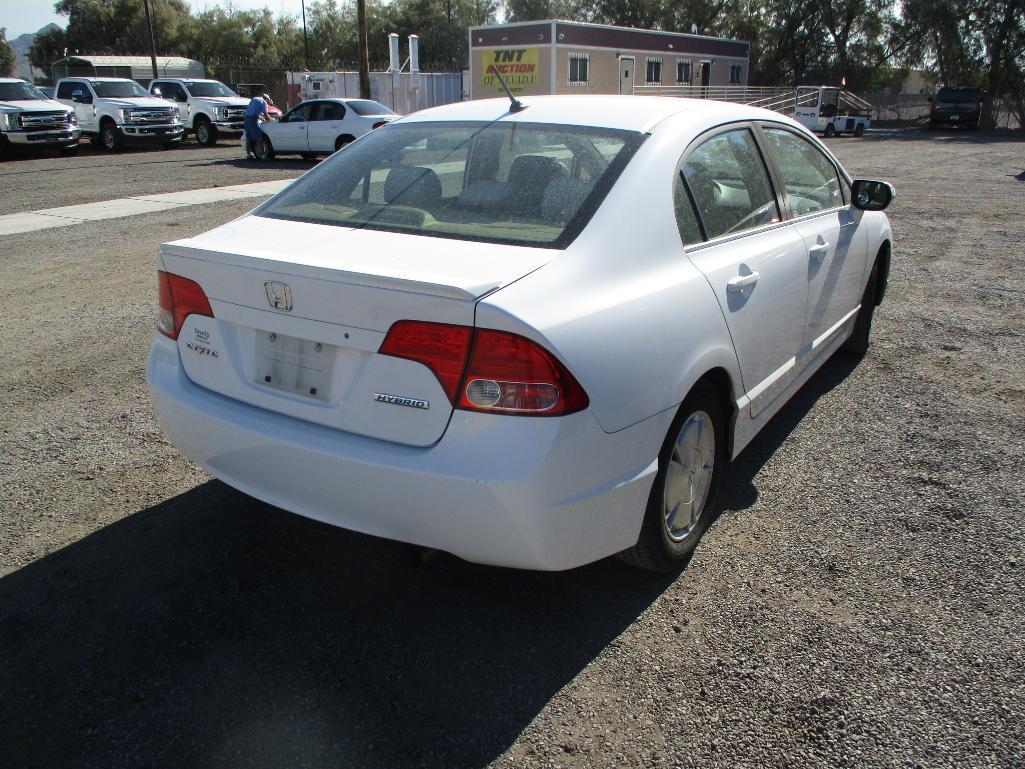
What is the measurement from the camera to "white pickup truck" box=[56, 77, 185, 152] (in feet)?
78.0

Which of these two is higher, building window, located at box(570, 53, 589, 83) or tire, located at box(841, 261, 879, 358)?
building window, located at box(570, 53, 589, 83)

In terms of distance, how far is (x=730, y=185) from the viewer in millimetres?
3562

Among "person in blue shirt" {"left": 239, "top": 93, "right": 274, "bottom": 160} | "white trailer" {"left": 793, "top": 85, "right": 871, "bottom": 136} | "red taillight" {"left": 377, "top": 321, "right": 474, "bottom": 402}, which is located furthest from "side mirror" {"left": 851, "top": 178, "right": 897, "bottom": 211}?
"white trailer" {"left": 793, "top": 85, "right": 871, "bottom": 136}

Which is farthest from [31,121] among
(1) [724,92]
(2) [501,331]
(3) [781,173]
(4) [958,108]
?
(4) [958,108]

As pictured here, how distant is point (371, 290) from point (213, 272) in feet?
2.31

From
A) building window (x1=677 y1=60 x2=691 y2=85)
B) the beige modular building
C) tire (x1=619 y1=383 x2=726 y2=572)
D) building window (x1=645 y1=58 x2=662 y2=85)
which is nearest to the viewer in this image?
tire (x1=619 y1=383 x2=726 y2=572)

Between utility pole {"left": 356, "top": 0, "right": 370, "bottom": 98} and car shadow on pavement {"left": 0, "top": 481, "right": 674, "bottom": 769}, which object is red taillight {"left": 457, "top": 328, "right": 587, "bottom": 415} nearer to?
car shadow on pavement {"left": 0, "top": 481, "right": 674, "bottom": 769}

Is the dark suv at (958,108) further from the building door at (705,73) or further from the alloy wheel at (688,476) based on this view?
the alloy wheel at (688,476)

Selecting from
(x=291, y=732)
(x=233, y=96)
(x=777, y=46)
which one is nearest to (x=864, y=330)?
(x=291, y=732)

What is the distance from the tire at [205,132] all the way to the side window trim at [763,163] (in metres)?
26.3

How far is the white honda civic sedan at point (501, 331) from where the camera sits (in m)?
2.40

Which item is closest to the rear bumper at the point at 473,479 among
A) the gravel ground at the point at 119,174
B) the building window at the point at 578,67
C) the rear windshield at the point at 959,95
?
the gravel ground at the point at 119,174

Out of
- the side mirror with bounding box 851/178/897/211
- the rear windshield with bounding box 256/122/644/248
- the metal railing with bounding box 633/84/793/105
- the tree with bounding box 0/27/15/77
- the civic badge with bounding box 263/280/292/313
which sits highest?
the tree with bounding box 0/27/15/77

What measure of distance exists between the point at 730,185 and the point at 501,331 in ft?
5.53
